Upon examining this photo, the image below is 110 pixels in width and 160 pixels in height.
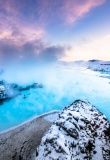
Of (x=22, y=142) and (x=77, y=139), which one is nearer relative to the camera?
(x=77, y=139)

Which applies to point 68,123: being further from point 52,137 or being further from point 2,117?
point 2,117

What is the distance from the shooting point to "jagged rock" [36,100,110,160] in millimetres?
7840

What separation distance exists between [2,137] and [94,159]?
9.18 meters

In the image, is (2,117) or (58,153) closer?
(58,153)

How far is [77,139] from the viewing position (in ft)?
30.0

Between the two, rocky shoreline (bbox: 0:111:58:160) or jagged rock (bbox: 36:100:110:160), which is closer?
jagged rock (bbox: 36:100:110:160)

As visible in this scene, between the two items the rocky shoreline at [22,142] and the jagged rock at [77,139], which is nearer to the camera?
the jagged rock at [77,139]

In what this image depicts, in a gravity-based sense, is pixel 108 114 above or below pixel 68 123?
below

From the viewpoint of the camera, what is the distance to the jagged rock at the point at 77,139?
25.7 feet

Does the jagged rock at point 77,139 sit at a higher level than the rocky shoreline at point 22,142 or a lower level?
higher

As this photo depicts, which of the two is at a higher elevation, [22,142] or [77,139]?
[77,139]

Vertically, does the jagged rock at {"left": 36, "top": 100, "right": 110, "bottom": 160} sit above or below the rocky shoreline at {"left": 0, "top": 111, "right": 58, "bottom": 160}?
above

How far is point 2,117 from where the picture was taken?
23125 mm

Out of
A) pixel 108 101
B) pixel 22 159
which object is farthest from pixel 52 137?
pixel 108 101
